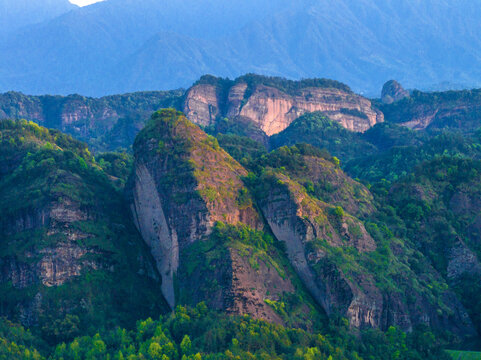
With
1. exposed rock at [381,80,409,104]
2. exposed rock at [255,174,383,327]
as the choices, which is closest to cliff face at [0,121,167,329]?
exposed rock at [255,174,383,327]

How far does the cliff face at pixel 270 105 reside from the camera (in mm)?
134250

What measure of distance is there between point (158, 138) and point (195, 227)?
39.8ft

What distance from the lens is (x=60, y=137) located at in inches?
3219

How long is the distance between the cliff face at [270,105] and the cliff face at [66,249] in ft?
239

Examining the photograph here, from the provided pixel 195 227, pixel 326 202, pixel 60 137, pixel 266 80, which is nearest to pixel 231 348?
pixel 195 227

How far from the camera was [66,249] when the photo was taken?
53062mm

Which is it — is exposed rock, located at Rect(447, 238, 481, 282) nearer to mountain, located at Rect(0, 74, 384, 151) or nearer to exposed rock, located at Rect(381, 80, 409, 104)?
mountain, located at Rect(0, 74, 384, 151)

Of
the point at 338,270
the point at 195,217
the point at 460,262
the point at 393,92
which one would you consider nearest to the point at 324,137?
the point at 460,262

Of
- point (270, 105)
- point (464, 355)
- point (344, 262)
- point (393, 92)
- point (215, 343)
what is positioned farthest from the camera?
point (393, 92)

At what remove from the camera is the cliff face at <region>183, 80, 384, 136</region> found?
440 ft

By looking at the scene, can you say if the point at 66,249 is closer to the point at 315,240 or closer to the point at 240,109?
the point at 315,240

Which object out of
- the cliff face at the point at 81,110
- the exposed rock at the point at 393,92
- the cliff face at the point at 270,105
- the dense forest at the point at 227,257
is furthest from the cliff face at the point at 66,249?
the exposed rock at the point at 393,92

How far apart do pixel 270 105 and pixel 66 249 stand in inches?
3520

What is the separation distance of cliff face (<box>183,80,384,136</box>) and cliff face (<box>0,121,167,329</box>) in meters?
72.8
